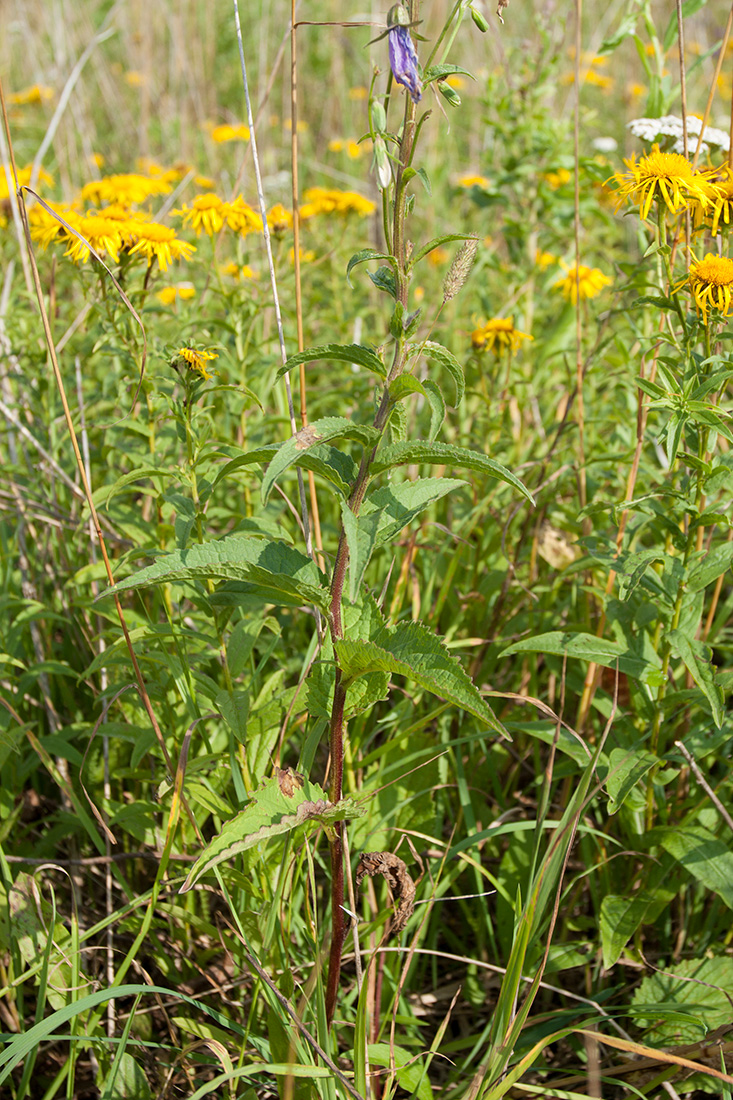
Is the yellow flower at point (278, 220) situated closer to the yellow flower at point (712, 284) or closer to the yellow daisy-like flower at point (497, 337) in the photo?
the yellow daisy-like flower at point (497, 337)

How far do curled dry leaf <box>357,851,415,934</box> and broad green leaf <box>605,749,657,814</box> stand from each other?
11.3 inches

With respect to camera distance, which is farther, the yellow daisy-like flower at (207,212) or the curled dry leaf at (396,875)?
the yellow daisy-like flower at (207,212)

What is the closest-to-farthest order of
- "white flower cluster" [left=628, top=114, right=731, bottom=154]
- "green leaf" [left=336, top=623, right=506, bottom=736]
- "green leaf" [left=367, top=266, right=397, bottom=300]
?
"green leaf" [left=336, top=623, right=506, bottom=736], "green leaf" [left=367, top=266, right=397, bottom=300], "white flower cluster" [left=628, top=114, right=731, bottom=154]

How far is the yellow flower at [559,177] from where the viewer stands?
271 centimetres

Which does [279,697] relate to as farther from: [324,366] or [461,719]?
[324,366]

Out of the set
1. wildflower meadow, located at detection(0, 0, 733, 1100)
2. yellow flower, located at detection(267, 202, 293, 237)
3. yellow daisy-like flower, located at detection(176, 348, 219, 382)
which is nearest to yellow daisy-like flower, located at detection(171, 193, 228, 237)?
wildflower meadow, located at detection(0, 0, 733, 1100)

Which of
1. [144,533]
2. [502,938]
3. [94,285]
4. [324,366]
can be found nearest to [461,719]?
[502,938]

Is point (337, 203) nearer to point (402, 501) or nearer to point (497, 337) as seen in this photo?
point (497, 337)

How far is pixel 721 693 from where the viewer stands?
1162 mm

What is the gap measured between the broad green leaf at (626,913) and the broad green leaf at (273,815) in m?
0.53

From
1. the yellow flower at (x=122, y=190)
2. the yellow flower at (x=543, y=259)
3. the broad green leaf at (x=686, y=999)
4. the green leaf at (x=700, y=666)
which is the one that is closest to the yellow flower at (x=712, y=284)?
the green leaf at (x=700, y=666)

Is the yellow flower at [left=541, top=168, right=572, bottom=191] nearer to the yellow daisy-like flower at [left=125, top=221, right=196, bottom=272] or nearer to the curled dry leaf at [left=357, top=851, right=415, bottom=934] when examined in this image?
the yellow daisy-like flower at [left=125, top=221, right=196, bottom=272]

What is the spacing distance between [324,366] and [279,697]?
1638mm

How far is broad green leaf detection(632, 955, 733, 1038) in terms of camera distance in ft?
4.04
